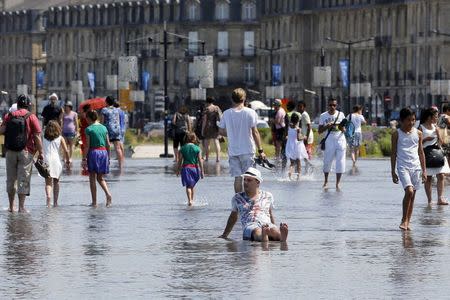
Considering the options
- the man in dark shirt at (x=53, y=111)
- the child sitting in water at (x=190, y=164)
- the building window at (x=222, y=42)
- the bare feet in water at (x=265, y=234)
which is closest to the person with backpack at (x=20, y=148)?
the child sitting in water at (x=190, y=164)

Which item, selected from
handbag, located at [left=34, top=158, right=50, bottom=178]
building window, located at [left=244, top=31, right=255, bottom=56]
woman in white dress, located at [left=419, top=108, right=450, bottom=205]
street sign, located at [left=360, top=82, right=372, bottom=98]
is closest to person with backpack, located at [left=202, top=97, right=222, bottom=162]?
woman in white dress, located at [left=419, top=108, right=450, bottom=205]

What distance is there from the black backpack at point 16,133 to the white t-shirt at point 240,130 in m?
3.10

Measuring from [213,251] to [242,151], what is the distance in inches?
174

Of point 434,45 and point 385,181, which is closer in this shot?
point 385,181

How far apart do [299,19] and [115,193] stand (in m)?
123

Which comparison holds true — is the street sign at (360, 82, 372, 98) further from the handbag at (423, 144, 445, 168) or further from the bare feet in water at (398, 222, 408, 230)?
the bare feet in water at (398, 222, 408, 230)

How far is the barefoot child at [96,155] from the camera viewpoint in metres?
30.2

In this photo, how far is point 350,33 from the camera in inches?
5822

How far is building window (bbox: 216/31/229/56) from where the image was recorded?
175625 millimetres

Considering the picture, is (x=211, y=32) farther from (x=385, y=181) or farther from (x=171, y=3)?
(x=385, y=181)

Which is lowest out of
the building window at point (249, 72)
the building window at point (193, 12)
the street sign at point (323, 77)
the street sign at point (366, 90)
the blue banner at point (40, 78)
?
the blue banner at point (40, 78)

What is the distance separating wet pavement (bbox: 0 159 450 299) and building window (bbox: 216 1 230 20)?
14437 cm

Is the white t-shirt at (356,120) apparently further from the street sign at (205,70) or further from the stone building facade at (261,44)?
the stone building facade at (261,44)

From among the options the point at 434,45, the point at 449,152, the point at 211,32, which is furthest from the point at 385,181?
the point at 211,32
